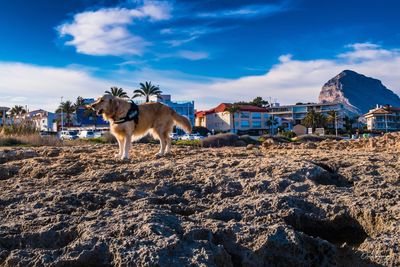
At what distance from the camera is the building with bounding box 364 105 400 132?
118875 millimetres

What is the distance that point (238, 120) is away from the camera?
10631 centimetres

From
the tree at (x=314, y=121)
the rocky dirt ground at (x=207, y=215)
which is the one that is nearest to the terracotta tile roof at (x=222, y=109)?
the tree at (x=314, y=121)

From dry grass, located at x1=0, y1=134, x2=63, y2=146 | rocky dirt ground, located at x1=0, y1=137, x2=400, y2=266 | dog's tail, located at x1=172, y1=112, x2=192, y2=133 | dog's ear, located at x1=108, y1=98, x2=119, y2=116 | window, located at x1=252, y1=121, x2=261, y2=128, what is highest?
window, located at x1=252, y1=121, x2=261, y2=128

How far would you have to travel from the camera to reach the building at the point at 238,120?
4149 inches

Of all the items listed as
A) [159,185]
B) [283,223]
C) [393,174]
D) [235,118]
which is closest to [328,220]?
[283,223]

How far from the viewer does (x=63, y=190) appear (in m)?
3.67

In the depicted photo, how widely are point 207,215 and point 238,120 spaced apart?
103714 millimetres

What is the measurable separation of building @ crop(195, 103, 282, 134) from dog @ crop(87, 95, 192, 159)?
9360 centimetres

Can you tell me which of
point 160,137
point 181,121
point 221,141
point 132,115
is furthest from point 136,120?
point 221,141

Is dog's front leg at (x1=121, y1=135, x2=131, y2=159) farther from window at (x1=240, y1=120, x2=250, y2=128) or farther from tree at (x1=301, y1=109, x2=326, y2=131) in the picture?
window at (x1=240, y1=120, x2=250, y2=128)

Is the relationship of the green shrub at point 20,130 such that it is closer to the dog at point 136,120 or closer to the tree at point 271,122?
the dog at point 136,120

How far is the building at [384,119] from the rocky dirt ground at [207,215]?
123m

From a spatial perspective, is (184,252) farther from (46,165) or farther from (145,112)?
(145,112)

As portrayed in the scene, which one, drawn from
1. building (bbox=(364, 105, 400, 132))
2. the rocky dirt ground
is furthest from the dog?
building (bbox=(364, 105, 400, 132))
